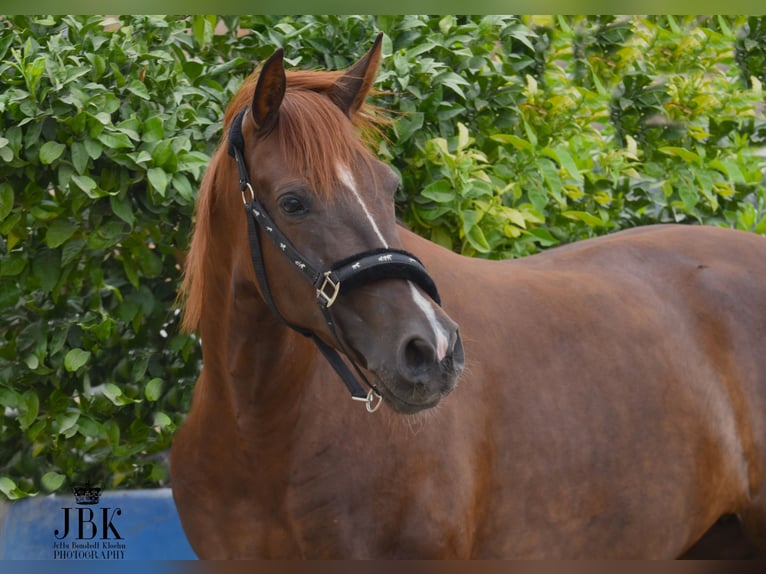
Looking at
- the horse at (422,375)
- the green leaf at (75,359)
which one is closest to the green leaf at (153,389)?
the green leaf at (75,359)

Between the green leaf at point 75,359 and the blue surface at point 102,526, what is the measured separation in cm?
51

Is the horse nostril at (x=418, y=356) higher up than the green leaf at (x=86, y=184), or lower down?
higher up

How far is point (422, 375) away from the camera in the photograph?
2.07 metres

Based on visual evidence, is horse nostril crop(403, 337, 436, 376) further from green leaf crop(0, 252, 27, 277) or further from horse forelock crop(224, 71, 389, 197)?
green leaf crop(0, 252, 27, 277)

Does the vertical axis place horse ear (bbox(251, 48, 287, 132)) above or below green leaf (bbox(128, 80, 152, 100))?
above

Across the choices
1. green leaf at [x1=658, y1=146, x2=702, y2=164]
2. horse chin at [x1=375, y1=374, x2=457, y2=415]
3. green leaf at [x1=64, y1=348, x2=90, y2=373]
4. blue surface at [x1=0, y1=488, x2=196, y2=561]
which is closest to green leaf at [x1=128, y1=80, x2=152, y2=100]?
green leaf at [x1=64, y1=348, x2=90, y2=373]

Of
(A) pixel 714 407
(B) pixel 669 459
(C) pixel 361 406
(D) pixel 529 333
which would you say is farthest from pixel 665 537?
(C) pixel 361 406

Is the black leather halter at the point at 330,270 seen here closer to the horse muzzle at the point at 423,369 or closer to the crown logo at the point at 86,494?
the horse muzzle at the point at 423,369

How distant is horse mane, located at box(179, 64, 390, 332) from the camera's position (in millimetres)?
2252

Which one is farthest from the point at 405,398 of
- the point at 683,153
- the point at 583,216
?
the point at 683,153

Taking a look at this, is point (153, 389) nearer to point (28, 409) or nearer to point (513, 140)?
point (28, 409)

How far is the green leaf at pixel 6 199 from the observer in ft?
10.4

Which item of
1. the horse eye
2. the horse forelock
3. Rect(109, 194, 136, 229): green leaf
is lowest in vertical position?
Rect(109, 194, 136, 229): green leaf

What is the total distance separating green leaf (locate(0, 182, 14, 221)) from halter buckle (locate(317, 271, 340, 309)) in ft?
4.73
